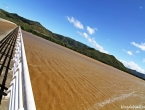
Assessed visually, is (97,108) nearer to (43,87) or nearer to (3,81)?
(43,87)

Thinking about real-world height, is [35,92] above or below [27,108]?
below

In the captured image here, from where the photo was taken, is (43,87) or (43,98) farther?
(43,87)

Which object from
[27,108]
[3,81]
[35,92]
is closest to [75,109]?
[35,92]

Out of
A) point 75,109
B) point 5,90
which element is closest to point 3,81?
point 5,90

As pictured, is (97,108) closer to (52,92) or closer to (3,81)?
(52,92)

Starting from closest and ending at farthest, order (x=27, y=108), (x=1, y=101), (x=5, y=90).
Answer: (x=27, y=108), (x=1, y=101), (x=5, y=90)

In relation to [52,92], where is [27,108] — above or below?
above

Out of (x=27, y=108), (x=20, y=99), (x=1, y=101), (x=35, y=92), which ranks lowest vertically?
(x=35, y=92)

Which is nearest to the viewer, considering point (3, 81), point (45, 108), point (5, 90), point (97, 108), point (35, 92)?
point (5, 90)

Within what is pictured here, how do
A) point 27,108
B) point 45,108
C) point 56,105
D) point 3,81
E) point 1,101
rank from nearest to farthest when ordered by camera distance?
point 27,108 → point 1,101 → point 3,81 → point 45,108 → point 56,105
